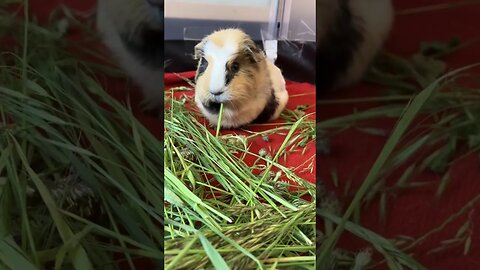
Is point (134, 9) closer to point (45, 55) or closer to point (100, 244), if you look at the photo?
point (45, 55)

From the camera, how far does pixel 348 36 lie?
56 cm

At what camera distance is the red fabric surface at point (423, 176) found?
0.55 m

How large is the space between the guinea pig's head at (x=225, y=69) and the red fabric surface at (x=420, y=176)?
0.45m

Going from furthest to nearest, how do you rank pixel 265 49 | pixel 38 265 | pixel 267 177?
1. pixel 265 49
2. pixel 267 177
3. pixel 38 265

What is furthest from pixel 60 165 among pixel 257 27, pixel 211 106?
pixel 257 27

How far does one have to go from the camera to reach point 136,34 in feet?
1.77

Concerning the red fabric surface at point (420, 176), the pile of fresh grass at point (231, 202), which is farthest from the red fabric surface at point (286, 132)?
the red fabric surface at point (420, 176)

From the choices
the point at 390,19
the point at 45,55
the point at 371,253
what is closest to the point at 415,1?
the point at 390,19

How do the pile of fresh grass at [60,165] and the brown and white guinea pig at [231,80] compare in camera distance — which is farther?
the brown and white guinea pig at [231,80]

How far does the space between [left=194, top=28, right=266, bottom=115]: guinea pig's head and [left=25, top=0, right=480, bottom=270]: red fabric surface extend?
45cm

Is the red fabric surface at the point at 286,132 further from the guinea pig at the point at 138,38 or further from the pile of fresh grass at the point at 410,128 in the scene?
the guinea pig at the point at 138,38

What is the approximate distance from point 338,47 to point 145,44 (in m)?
0.23

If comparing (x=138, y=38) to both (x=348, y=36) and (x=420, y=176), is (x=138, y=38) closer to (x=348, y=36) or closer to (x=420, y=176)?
(x=348, y=36)

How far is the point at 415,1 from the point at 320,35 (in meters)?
0.11
